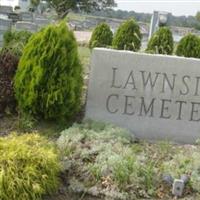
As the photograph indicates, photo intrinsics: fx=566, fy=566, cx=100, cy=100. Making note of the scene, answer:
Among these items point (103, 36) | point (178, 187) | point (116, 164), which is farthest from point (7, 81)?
point (103, 36)

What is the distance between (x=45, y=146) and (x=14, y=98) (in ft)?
4.81

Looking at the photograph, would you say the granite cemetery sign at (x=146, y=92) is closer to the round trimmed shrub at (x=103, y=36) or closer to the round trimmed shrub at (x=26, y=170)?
the round trimmed shrub at (x=26, y=170)

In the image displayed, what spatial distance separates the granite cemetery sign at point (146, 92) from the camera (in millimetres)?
6402

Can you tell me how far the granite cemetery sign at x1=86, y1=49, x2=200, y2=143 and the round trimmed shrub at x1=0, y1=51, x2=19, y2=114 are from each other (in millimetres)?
886

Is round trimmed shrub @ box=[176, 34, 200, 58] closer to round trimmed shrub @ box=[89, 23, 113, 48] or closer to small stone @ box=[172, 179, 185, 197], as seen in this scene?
round trimmed shrub @ box=[89, 23, 113, 48]

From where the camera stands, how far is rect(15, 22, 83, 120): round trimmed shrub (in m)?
6.07

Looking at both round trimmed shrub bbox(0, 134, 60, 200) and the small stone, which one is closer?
round trimmed shrub bbox(0, 134, 60, 200)

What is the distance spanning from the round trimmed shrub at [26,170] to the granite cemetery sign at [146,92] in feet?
5.32

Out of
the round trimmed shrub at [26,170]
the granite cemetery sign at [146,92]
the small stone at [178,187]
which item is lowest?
the small stone at [178,187]

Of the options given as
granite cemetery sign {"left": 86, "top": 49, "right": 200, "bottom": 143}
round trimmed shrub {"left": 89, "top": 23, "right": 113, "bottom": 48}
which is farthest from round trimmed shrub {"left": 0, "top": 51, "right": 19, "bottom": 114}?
round trimmed shrub {"left": 89, "top": 23, "right": 113, "bottom": 48}

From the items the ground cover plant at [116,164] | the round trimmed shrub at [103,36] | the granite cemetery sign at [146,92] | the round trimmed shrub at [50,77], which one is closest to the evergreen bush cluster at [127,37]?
the round trimmed shrub at [103,36]

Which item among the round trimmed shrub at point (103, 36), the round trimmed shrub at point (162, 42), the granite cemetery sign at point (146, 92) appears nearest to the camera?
the granite cemetery sign at point (146, 92)

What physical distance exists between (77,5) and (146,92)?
34.3 metres

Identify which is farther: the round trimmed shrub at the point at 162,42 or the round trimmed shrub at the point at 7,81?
the round trimmed shrub at the point at 162,42
